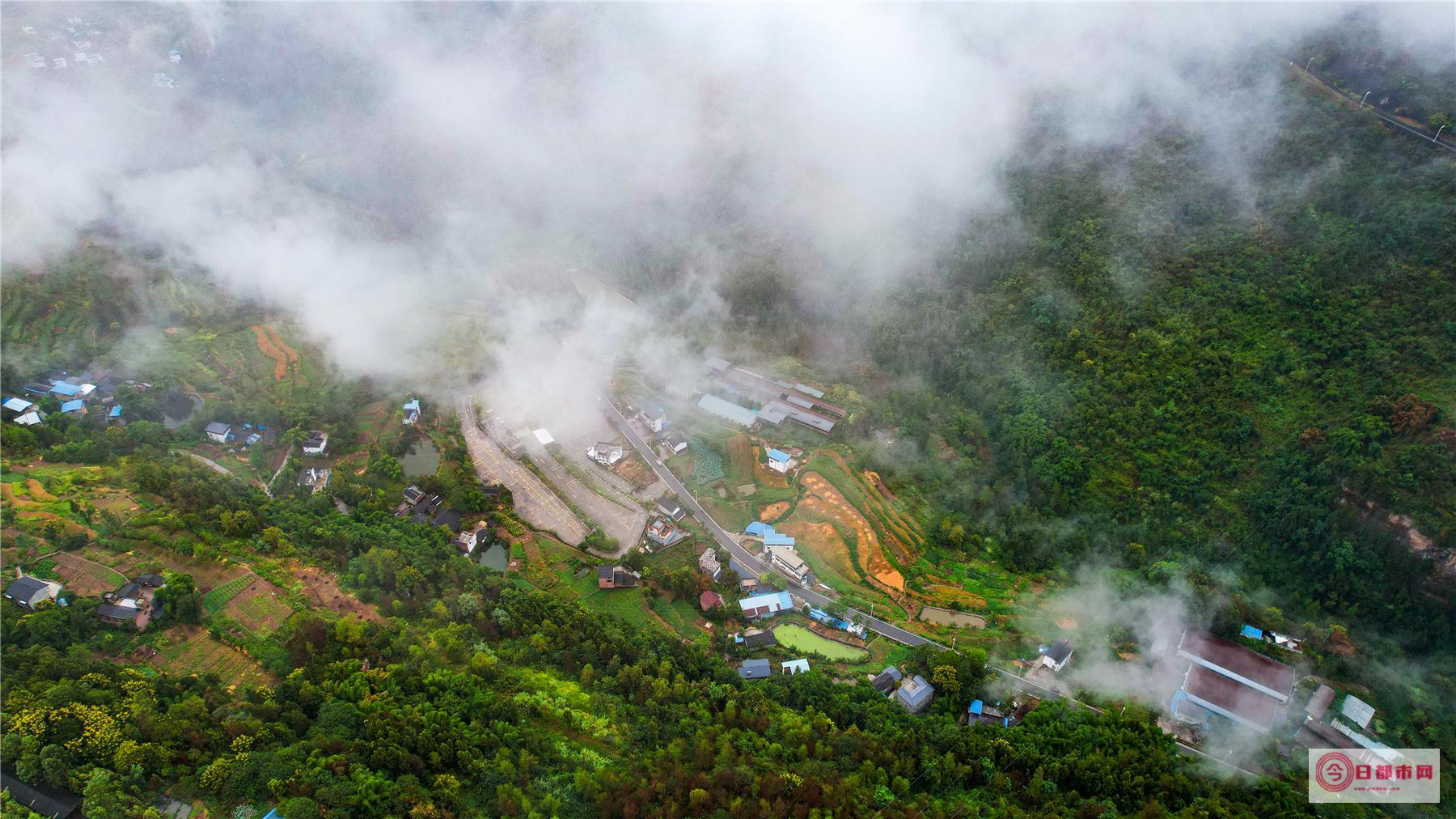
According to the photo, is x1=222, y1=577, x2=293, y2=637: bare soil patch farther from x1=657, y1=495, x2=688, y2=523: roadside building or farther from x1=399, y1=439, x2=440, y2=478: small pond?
x1=657, y1=495, x2=688, y2=523: roadside building

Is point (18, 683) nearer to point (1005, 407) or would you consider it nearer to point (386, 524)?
point (386, 524)

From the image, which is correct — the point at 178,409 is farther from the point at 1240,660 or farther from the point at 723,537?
the point at 1240,660

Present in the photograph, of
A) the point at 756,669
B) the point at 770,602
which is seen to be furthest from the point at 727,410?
the point at 756,669

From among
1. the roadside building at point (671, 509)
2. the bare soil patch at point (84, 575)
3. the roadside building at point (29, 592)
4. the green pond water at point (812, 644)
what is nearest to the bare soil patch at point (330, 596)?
the bare soil patch at point (84, 575)

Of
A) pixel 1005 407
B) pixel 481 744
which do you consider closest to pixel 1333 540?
pixel 1005 407

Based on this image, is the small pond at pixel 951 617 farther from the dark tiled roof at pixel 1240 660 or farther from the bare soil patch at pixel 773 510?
the bare soil patch at pixel 773 510

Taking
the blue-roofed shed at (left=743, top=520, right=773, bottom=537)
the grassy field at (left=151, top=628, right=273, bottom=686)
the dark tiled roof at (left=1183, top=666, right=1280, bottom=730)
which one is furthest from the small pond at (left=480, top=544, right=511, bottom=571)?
the dark tiled roof at (left=1183, top=666, right=1280, bottom=730)
